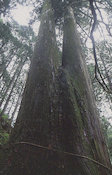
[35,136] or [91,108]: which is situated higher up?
[91,108]

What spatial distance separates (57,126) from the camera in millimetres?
1098

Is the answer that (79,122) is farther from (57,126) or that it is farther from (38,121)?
(38,121)

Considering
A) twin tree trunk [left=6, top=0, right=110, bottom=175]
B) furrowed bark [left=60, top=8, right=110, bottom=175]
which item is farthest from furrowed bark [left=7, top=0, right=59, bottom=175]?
furrowed bark [left=60, top=8, right=110, bottom=175]

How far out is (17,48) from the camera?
1198 centimetres

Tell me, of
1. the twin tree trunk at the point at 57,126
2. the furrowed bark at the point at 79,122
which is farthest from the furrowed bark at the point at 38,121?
the furrowed bark at the point at 79,122

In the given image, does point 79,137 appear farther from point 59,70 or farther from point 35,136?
point 59,70

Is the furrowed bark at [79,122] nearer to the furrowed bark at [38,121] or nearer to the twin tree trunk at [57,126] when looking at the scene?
the twin tree trunk at [57,126]

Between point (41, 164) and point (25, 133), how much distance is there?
0.93 feet

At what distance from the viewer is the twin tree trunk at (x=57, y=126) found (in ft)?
2.93

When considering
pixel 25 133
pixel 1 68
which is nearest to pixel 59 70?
pixel 25 133

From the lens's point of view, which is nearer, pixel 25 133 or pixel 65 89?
pixel 25 133

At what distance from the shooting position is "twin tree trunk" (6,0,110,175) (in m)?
0.89

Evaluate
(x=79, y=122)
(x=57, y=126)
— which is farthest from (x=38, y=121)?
(x=79, y=122)

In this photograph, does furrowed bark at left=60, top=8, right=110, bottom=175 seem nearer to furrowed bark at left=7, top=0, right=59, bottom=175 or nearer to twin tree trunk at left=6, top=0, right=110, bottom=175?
twin tree trunk at left=6, top=0, right=110, bottom=175
